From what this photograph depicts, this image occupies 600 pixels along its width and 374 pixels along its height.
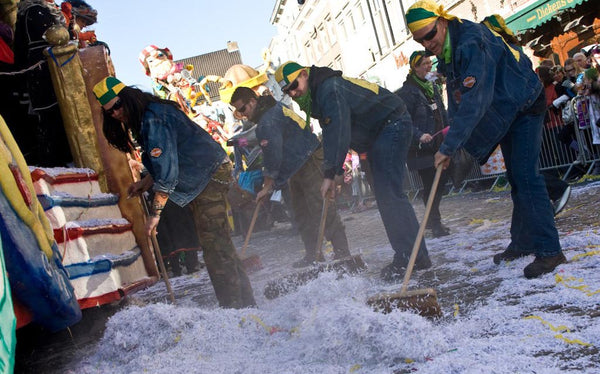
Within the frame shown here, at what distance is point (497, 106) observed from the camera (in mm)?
3525

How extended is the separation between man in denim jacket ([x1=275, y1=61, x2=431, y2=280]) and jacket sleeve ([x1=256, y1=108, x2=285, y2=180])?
43.8 inches

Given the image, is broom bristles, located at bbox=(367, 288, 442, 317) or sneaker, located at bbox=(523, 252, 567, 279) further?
sneaker, located at bbox=(523, 252, 567, 279)

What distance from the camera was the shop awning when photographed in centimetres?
1298

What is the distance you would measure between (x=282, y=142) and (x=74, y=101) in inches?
101

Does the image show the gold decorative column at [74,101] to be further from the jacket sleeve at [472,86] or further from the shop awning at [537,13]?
the shop awning at [537,13]

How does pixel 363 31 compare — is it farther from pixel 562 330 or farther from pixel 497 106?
pixel 562 330

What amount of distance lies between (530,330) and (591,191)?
16.4 feet

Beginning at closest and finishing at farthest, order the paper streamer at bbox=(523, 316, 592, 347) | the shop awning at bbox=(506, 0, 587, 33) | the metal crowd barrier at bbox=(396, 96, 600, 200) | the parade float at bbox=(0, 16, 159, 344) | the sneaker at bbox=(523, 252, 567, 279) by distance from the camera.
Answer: the parade float at bbox=(0, 16, 159, 344) → the paper streamer at bbox=(523, 316, 592, 347) → the sneaker at bbox=(523, 252, 567, 279) → the metal crowd barrier at bbox=(396, 96, 600, 200) → the shop awning at bbox=(506, 0, 587, 33)

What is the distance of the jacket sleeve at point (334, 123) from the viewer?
4297 mm

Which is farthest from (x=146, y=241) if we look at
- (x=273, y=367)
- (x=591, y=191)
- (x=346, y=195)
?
(x=346, y=195)

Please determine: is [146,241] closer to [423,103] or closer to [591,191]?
[423,103]

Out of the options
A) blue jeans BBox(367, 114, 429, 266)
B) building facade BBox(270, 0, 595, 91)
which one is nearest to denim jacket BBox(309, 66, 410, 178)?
blue jeans BBox(367, 114, 429, 266)

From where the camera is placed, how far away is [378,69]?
86.9ft

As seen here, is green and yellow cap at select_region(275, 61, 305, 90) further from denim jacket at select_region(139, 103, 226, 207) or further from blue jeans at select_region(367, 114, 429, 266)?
denim jacket at select_region(139, 103, 226, 207)
